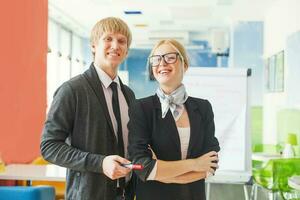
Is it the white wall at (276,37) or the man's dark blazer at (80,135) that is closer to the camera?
the man's dark blazer at (80,135)

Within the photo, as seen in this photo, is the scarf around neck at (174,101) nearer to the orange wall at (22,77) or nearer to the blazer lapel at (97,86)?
the blazer lapel at (97,86)

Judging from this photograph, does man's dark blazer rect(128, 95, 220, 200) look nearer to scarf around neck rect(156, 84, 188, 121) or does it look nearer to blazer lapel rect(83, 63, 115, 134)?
scarf around neck rect(156, 84, 188, 121)

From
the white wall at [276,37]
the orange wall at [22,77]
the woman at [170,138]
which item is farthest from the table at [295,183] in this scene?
the white wall at [276,37]

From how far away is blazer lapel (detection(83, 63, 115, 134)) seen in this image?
171 centimetres

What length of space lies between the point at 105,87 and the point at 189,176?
55 centimetres

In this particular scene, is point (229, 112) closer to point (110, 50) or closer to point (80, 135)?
point (110, 50)

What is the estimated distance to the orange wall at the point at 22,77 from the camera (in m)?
3.54

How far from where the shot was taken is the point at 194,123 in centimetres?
161

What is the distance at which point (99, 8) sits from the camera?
8008mm

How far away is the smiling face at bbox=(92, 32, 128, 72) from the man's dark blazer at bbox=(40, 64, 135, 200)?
0.14m

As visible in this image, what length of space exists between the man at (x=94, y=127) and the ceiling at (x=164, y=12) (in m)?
5.62

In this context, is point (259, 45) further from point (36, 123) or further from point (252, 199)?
point (36, 123)

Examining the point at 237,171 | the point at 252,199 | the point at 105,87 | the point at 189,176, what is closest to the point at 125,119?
the point at 105,87

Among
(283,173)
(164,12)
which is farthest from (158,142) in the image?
(164,12)
